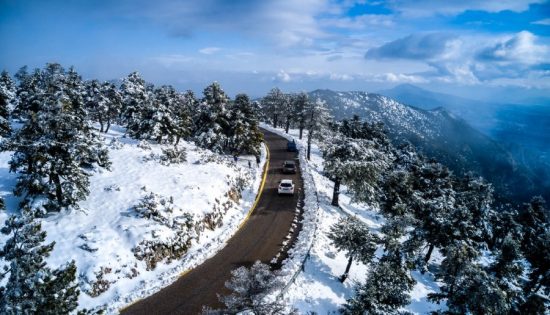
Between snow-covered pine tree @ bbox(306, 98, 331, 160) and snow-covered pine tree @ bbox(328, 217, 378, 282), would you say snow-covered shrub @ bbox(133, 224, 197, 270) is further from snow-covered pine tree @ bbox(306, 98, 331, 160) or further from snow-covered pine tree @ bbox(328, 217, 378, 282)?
snow-covered pine tree @ bbox(306, 98, 331, 160)

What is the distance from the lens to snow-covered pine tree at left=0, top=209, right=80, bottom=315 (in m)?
8.32

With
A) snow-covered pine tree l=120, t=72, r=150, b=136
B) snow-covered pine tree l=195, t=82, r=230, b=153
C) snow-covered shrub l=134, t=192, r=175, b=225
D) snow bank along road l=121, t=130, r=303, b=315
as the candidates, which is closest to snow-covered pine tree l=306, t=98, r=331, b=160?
snow-covered pine tree l=195, t=82, r=230, b=153

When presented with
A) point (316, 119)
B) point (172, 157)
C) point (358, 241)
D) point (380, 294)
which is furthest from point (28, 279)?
point (316, 119)

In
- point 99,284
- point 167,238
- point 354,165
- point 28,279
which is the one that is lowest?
point 99,284

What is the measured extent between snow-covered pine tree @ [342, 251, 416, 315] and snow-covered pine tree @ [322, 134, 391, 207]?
14182mm

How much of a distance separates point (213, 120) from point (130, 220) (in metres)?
24.0

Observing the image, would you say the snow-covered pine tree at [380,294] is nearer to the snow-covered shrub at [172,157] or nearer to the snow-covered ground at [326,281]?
the snow-covered ground at [326,281]

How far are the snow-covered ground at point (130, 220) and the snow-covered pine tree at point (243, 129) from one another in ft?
35.5

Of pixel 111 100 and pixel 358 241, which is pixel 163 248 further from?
pixel 111 100

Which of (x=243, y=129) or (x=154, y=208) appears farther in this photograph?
(x=243, y=129)

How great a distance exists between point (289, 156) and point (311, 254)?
28.9m

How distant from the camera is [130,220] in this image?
20672 mm

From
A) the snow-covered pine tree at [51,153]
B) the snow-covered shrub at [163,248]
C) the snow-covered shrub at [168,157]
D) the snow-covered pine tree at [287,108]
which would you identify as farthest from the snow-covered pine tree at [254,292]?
the snow-covered pine tree at [287,108]

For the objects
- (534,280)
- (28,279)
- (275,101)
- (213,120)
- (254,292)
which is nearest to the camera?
(28,279)
